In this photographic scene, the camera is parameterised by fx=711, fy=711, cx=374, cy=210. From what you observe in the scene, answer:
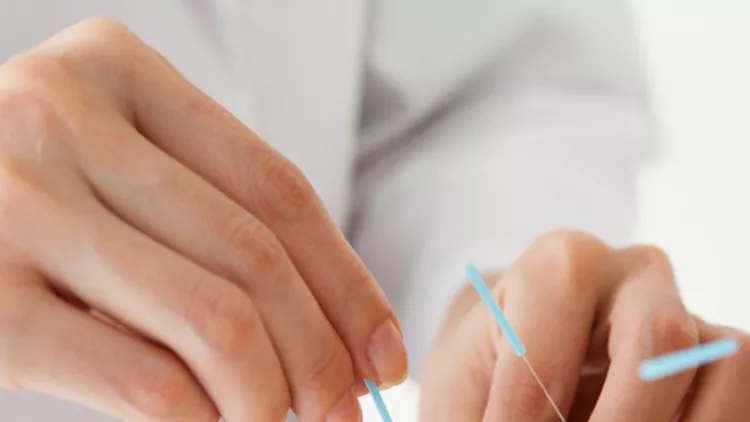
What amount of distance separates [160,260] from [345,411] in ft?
0.29

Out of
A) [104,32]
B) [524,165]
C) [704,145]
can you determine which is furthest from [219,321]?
[704,145]

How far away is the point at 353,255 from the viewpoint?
0.28 meters

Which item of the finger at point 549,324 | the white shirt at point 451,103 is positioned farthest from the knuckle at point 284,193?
the white shirt at point 451,103

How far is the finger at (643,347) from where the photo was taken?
0.92ft

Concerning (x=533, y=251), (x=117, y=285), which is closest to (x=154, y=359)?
(x=117, y=285)

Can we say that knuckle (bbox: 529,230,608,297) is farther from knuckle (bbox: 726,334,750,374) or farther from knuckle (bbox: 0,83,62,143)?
knuckle (bbox: 0,83,62,143)

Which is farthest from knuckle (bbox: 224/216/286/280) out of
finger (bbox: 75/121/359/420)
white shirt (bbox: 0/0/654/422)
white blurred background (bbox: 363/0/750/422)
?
white blurred background (bbox: 363/0/750/422)

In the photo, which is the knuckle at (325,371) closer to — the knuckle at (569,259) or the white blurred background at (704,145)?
the knuckle at (569,259)

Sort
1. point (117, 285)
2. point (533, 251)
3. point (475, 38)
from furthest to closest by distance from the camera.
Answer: point (475, 38), point (533, 251), point (117, 285)

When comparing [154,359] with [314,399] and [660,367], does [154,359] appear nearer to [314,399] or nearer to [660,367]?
[314,399]

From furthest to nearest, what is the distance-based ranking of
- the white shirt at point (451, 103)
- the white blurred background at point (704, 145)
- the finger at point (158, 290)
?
the white blurred background at point (704, 145), the white shirt at point (451, 103), the finger at point (158, 290)

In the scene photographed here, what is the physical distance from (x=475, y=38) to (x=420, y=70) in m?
0.05

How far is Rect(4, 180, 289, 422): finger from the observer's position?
24cm

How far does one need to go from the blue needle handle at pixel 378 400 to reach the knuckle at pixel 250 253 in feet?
0.20
